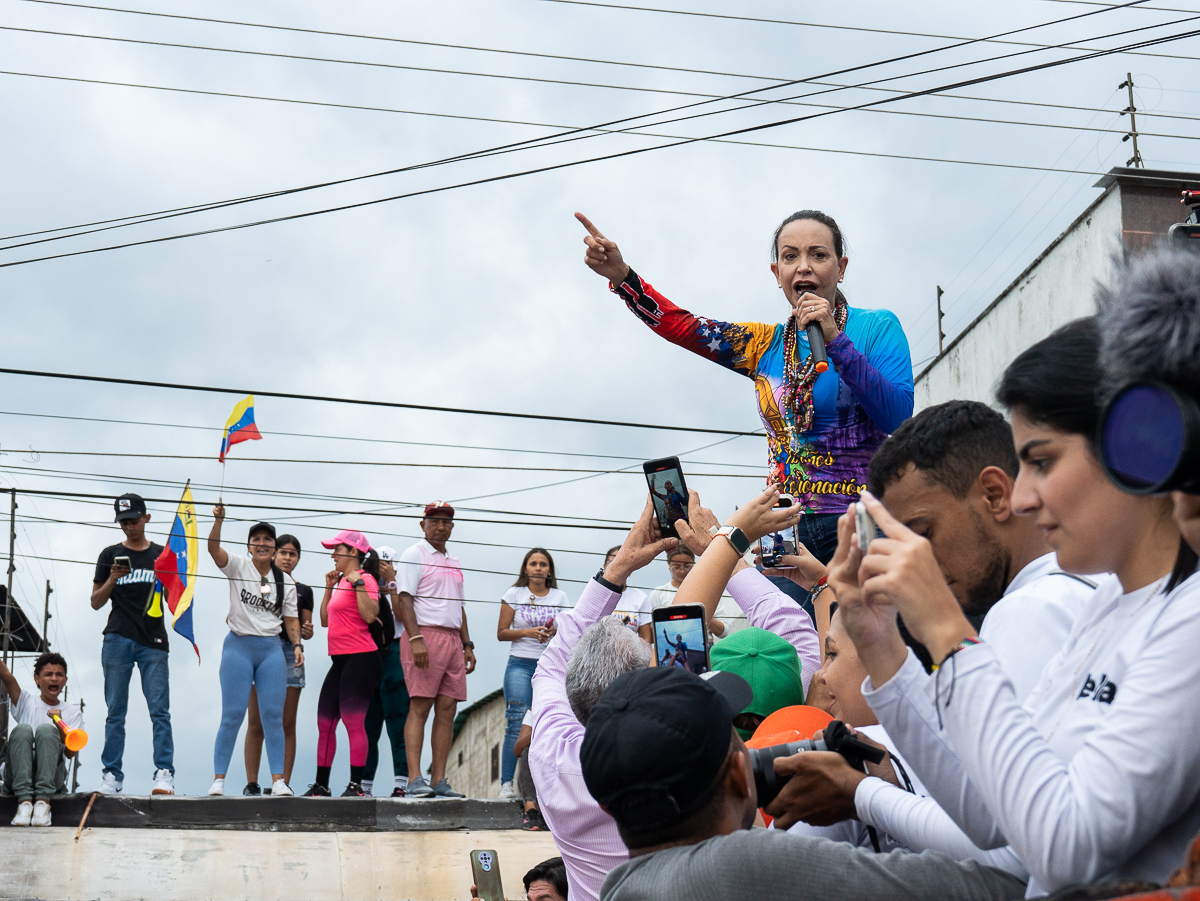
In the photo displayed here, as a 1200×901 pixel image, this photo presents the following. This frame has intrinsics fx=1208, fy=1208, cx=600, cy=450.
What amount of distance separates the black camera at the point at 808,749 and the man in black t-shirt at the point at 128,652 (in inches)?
262

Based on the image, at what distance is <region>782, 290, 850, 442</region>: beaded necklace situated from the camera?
14.2ft

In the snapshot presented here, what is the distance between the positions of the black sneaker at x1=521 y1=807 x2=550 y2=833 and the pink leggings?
1.21 meters

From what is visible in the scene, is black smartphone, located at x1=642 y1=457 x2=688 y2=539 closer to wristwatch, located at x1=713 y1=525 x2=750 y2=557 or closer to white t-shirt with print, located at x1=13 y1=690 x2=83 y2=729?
wristwatch, located at x1=713 y1=525 x2=750 y2=557

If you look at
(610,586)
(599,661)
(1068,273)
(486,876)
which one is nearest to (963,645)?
(599,661)

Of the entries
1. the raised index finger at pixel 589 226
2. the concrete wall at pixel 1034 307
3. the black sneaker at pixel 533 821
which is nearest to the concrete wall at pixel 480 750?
the concrete wall at pixel 1034 307

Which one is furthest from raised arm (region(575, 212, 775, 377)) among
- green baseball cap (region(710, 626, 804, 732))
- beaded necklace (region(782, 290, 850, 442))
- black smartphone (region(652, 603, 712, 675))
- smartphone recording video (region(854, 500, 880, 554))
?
smartphone recording video (region(854, 500, 880, 554))

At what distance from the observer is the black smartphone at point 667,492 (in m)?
3.76

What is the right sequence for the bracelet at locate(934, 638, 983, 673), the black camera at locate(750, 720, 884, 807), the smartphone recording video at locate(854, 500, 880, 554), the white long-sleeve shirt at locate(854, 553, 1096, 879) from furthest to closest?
the black camera at locate(750, 720, 884, 807), the white long-sleeve shirt at locate(854, 553, 1096, 879), the smartphone recording video at locate(854, 500, 880, 554), the bracelet at locate(934, 638, 983, 673)

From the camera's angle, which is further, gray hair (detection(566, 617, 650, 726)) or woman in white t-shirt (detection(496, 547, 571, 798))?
woman in white t-shirt (detection(496, 547, 571, 798))

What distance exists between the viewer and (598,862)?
2965mm

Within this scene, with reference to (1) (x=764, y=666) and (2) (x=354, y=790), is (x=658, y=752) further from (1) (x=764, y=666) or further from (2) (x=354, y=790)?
(2) (x=354, y=790)

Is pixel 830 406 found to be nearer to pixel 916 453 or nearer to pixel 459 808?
pixel 916 453

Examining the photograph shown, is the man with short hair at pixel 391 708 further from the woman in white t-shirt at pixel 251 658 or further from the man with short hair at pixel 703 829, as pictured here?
the man with short hair at pixel 703 829

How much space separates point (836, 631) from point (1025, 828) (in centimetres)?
96
